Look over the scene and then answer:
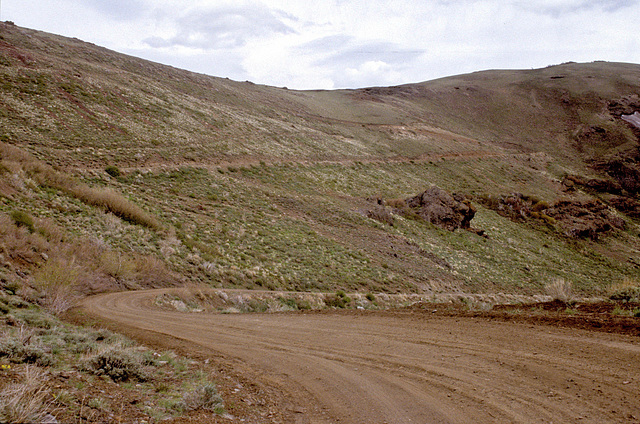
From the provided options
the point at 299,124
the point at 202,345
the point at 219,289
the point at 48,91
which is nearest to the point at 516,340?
the point at 202,345

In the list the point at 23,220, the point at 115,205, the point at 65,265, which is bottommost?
the point at 65,265

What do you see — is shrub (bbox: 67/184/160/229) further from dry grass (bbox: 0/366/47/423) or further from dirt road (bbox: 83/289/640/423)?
dry grass (bbox: 0/366/47/423)

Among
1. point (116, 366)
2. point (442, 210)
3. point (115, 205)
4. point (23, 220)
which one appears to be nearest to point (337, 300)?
point (115, 205)

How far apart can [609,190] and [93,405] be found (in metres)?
79.1

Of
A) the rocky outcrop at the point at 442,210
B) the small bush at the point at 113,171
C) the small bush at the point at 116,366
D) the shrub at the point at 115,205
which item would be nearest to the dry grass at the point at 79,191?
the shrub at the point at 115,205

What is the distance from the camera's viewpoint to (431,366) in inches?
295

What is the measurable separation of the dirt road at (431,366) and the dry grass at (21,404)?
299 centimetres

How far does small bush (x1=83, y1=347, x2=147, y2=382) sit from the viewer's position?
19.4ft

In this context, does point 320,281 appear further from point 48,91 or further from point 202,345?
point 48,91

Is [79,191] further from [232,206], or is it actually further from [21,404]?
[21,404]

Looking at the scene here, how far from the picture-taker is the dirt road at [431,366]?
5.62m

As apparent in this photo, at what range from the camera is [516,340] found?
856 centimetres

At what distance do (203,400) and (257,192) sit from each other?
28.4 meters

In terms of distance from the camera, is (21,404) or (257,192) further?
(257,192)
